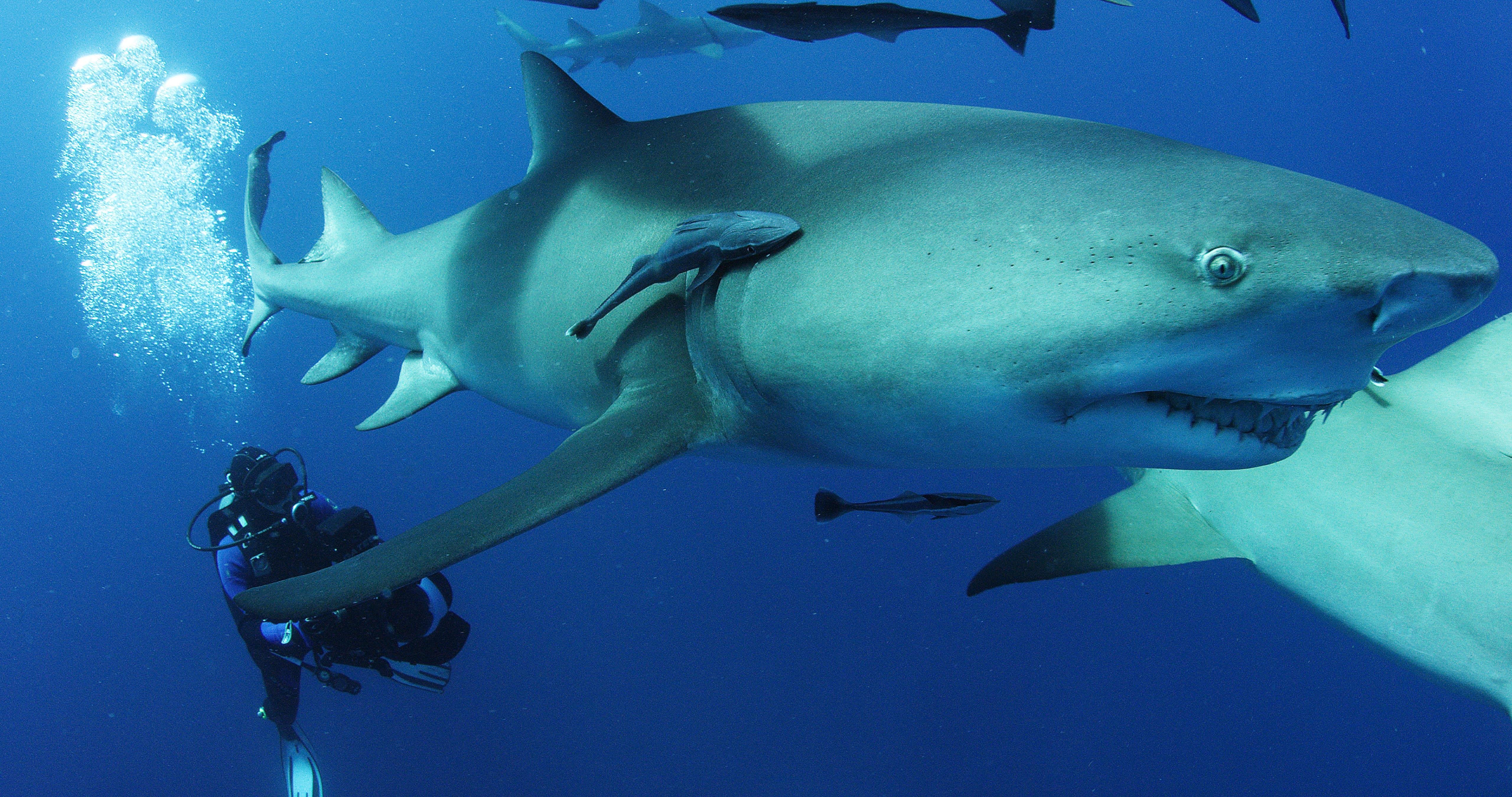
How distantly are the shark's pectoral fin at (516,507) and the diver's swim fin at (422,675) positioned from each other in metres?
3.79

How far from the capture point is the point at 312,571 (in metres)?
4.14

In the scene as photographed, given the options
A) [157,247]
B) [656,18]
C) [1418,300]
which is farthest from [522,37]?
[1418,300]

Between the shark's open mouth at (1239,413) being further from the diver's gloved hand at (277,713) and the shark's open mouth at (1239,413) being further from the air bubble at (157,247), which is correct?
the air bubble at (157,247)

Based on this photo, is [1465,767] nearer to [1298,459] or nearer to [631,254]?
[1298,459]

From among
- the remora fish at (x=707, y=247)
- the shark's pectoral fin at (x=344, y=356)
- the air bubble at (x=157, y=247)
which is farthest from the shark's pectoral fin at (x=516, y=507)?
the air bubble at (x=157, y=247)

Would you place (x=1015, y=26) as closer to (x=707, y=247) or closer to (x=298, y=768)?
(x=707, y=247)

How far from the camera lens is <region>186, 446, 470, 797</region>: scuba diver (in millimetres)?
4133

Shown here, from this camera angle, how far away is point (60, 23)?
30.3 metres

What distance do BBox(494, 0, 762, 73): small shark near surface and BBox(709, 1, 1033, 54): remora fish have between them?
1286 cm

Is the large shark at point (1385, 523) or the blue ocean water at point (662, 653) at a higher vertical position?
the large shark at point (1385, 523)

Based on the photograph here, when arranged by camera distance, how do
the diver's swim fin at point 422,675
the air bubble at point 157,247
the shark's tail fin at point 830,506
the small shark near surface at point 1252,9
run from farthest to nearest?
the air bubble at point 157,247, the diver's swim fin at point 422,675, the small shark near surface at point 1252,9, the shark's tail fin at point 830,506

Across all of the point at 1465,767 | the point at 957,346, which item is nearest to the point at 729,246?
the point at 957,346

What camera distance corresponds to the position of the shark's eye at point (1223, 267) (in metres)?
0.98

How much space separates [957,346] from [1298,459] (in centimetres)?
226
